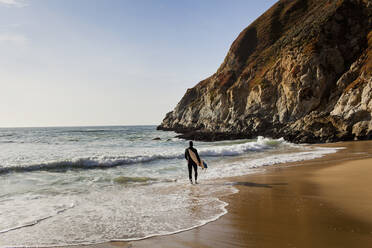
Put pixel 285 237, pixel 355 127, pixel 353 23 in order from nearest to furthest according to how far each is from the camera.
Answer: pixel 285 237
pixel 355 127
pixel 353 23

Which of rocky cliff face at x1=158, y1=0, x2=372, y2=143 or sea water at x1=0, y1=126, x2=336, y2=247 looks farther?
rocky cliff face at x1=158, y1=0, x2=372, y2=143

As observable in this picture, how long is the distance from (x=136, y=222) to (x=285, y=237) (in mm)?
2803

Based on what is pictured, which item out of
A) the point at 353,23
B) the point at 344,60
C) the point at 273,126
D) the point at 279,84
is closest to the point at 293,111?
the point at 273,126

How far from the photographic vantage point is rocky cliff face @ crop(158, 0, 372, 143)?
26.8m

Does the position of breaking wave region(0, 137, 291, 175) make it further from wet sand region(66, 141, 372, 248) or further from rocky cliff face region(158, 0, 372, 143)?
rocky cliff face region(158, 0, 372, 143)

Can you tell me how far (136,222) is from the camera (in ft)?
18.0

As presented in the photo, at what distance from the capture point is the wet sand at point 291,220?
4.12 metres

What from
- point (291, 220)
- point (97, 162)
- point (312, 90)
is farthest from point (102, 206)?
point (312, 90)

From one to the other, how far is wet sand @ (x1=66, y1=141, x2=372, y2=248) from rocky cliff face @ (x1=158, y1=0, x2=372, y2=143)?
20.8m

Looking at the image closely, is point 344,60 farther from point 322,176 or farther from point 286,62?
point 322,176

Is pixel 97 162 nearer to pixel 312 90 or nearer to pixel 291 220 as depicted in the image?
pixel 291 220

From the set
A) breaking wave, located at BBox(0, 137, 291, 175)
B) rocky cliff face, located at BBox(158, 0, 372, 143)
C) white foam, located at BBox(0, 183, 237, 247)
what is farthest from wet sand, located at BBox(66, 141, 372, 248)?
rocky cliff face, located at BBox(158, 0, 372, 143)

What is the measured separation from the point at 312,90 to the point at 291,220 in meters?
33.1

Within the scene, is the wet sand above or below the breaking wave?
above
